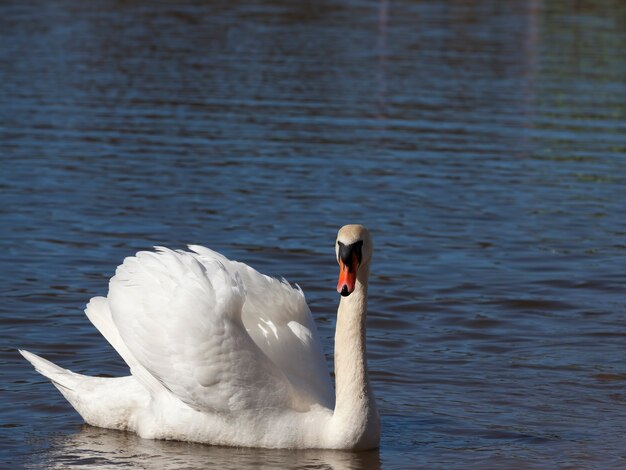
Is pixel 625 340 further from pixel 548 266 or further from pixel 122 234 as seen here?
pixel 122 234

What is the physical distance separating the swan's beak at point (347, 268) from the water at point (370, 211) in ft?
3.58

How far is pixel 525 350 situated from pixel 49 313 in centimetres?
371

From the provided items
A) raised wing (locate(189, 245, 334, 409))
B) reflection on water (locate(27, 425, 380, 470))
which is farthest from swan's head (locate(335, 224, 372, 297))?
reflection on water (locate(27, 425, 380, 470))

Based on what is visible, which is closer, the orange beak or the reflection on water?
the orange beak

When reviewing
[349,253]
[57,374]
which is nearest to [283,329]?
[349,253]

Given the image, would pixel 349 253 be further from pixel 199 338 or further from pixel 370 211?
pixel 370 211

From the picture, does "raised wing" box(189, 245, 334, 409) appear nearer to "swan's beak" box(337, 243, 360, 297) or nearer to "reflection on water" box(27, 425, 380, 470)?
"reflection on water" box(27, 425, 380, 470)

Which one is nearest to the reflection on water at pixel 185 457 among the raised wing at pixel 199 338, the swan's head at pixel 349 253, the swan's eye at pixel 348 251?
the raised wing at pixel 199 338

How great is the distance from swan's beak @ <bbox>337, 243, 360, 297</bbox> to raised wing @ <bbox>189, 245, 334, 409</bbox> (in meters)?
0.57

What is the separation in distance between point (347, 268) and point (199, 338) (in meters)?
0.92

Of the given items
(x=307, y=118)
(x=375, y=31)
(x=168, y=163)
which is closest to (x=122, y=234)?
(x=168, y=163)

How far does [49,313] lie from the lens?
10930 mm

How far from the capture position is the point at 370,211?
50.1 feet

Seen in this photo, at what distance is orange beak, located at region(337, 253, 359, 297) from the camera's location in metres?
7.64
